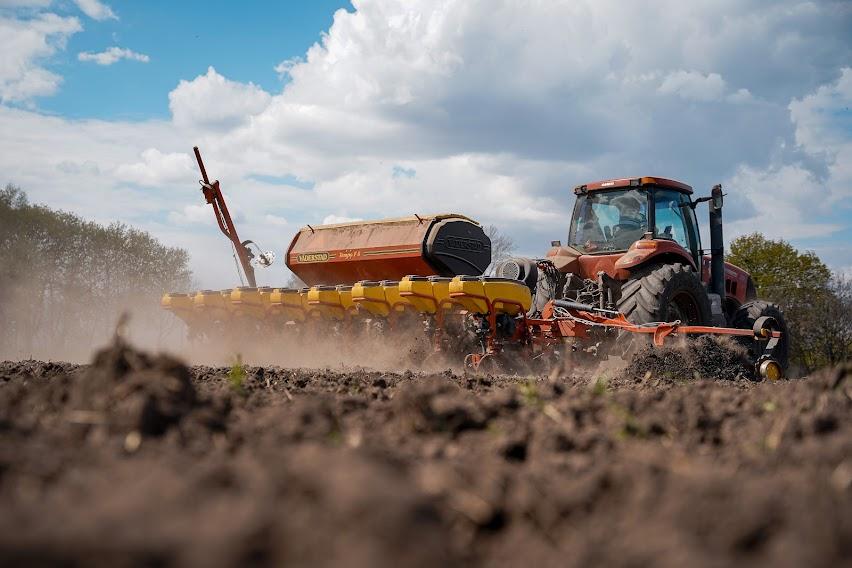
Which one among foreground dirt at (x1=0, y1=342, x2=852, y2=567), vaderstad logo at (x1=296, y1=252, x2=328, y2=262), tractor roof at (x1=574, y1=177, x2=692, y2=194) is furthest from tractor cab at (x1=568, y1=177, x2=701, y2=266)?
foreground dirt at (x1=0, y1=342, x2=852, y2=567)

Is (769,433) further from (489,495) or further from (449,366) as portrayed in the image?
(449,366)

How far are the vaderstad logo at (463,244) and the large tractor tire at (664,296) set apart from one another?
2.57m

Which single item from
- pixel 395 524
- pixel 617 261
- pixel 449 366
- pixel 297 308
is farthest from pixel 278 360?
pixel 395 524

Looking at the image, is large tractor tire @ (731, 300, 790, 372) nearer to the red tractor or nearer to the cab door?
the red tractor

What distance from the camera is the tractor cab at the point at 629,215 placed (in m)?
9.68

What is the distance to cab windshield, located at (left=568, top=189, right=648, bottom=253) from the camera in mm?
9734

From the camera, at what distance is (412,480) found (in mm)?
1791

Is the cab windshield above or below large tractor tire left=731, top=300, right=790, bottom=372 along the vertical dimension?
above

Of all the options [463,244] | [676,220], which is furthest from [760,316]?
[463,244]

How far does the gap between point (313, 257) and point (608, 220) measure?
4.46 metres

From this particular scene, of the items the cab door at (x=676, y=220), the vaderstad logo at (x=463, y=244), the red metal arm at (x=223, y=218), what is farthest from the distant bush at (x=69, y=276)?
the cab door at (x=676, y=220)

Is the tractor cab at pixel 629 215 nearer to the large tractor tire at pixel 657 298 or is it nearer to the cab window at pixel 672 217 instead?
the cab window at pixel 672 217

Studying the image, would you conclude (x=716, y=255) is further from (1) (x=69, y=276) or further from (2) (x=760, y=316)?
(1) (x=69, y=276)

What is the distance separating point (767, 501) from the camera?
1.62m
